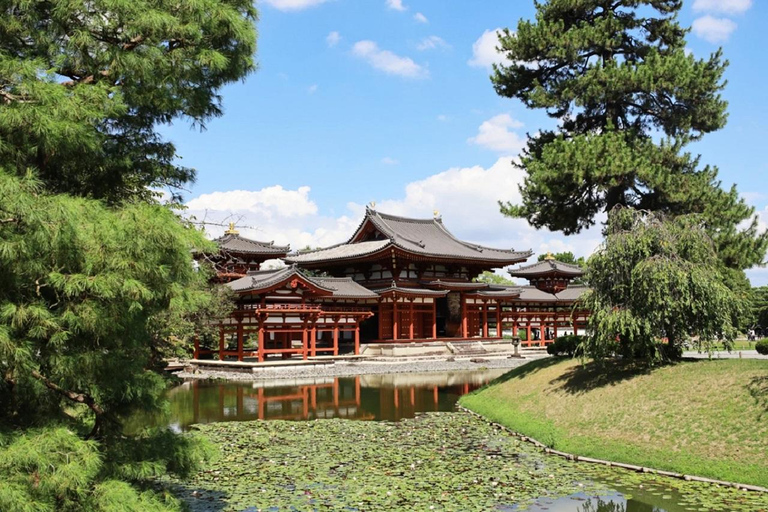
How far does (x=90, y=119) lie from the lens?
6.48 m

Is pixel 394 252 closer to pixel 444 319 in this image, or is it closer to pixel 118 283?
pixel 444 319

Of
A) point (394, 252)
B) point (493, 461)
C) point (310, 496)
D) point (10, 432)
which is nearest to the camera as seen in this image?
point (10, 432)

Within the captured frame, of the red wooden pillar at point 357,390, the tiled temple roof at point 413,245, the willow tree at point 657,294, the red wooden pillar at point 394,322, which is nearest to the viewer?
the willow tree at point 657,294

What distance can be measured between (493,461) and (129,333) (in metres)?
7.90

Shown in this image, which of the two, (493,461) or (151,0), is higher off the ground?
(151,0)

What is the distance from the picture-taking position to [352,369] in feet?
103

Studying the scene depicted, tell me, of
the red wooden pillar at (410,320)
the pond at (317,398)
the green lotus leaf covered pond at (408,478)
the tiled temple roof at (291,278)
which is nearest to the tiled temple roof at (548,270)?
the red wooden pillar at (410,320)

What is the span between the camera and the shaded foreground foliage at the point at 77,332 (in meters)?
5.28

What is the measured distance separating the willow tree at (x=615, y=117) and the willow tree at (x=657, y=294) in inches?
85.5

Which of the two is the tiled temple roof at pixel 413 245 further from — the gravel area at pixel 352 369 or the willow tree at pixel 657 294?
the willow tree at pixel 657 294

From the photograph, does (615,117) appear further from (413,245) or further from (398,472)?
(413,245)

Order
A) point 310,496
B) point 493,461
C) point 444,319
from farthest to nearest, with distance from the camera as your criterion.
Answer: point 444,319, point 493,461, point 310,496

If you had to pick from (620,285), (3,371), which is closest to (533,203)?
(620,285)

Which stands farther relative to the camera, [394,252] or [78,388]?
[394,252]
